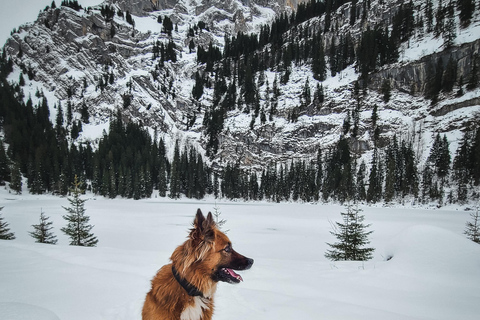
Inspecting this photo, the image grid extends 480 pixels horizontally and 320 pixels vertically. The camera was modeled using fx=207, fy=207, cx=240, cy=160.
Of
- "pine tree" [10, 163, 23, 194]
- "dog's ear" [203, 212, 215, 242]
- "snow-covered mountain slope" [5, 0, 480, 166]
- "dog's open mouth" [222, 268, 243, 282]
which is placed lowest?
"pine tree" [10, 163, 23, 194]

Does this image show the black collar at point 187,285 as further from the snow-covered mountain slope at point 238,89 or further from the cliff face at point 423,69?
the cliff face at point 423,69

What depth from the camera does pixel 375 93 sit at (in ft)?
267

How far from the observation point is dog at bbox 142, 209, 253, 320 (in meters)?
2.04

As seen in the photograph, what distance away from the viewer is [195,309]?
2113mm

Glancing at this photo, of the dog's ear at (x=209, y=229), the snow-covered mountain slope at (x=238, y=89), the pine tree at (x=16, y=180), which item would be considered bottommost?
the pine tree at (x=16, y=180)

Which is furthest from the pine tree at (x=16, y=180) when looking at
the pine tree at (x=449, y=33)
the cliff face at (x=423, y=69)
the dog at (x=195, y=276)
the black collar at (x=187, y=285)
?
the pine tree at (x=449, y=33)

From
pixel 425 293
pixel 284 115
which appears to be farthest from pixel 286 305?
pixel 284 115

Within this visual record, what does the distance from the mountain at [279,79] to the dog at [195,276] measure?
75709 millimetres

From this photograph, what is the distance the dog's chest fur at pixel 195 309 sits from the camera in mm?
2057

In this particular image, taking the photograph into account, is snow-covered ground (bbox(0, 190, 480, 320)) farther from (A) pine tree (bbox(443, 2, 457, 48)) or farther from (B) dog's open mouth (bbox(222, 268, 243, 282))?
(A) pine tree (bbox(443, 2, 457, 48))

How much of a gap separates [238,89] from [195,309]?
123 m

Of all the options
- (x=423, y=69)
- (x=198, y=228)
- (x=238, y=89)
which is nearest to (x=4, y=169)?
(x=198, y=228)

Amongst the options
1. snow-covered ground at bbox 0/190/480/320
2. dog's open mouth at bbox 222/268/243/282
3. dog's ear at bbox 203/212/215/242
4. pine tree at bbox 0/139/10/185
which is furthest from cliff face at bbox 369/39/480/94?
pine tree at bbox 0/139/10/185

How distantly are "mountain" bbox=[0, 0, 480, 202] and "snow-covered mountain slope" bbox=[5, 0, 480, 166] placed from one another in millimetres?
484
